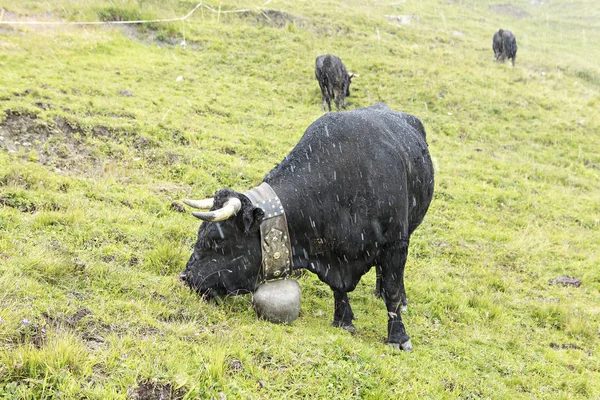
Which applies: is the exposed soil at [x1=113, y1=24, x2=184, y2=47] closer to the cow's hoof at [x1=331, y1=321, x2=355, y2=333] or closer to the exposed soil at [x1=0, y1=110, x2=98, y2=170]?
the exposed soil at [x1=0, y1=110, x2=98, y2=170]

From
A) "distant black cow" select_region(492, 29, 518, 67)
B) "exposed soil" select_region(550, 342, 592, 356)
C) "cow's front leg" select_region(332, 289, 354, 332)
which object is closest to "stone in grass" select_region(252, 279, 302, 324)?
"cow's front leg" select_region(332, 289, 354, 332)

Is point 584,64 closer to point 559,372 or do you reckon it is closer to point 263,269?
point 559,372

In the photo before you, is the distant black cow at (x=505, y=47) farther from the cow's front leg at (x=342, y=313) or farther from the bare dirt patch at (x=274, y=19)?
the cow's front leg at (x=342, y=313)

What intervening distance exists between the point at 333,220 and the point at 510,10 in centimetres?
4921

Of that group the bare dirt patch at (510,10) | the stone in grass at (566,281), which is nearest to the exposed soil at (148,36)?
the stone in grass at (566,281)

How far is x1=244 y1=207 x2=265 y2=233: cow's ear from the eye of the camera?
14.2ft

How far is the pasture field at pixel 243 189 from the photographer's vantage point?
3574 mm

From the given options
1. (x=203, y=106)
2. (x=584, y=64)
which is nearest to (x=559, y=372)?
(x=203, y=106)

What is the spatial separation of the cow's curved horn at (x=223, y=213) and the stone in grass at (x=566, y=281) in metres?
5.72

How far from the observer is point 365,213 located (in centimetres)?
488

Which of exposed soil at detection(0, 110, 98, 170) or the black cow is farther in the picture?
exposed soil at detection(0, 110, 98, 170)

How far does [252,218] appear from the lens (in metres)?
4.38

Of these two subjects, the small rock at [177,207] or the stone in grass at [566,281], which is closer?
the small rock at [177,207]

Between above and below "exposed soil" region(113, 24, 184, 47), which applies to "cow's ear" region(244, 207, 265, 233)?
below
